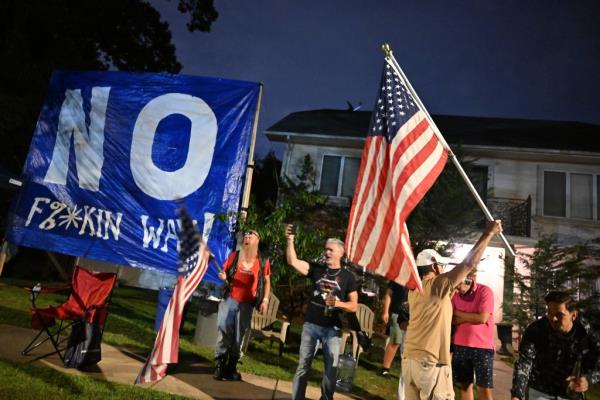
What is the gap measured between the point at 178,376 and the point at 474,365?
3.53m

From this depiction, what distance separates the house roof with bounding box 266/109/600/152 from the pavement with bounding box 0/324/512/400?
10798 mm

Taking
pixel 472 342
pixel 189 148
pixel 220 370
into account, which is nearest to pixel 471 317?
pixel 472 342

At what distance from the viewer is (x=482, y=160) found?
14.1 m

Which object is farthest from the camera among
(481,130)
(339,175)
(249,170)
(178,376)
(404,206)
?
(481,130)

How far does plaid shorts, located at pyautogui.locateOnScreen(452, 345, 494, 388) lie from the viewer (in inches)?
169

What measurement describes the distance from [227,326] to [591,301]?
31.5 ft

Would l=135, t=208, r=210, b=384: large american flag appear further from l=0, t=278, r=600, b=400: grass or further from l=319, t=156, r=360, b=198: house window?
l=319, t=156, r=360, b=198: house window

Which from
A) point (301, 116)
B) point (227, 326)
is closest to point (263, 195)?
point (301, 116)

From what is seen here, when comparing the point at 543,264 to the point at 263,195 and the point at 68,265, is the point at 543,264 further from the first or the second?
the point at 263,195

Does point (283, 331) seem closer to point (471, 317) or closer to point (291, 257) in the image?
point (291, 257)

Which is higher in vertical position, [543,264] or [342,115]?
[342,115]

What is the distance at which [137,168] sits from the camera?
6520mm

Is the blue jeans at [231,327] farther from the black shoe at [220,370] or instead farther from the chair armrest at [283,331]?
the chair armrest at [283,331]

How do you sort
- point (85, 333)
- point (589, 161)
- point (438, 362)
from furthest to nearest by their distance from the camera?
1. point (589, 161)
2. point (85, 333)
3. point (438, 362)
